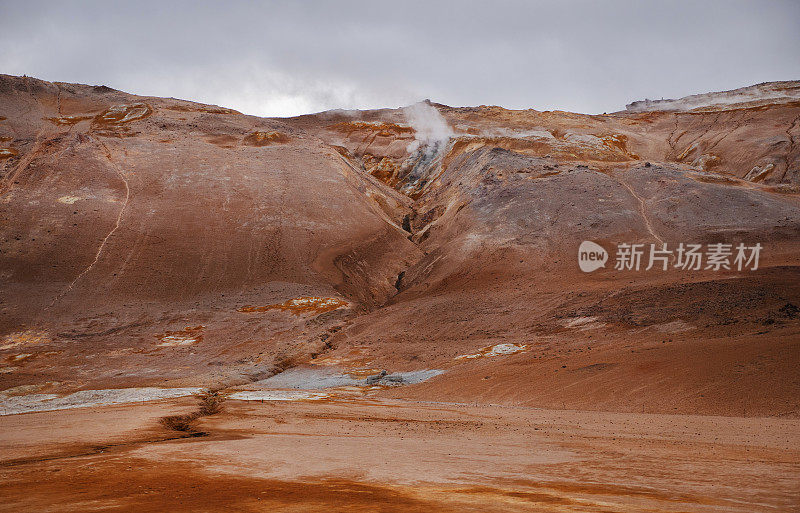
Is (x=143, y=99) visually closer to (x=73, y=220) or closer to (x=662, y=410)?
(x=73, y=220)

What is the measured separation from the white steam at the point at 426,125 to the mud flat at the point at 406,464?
1902 inches

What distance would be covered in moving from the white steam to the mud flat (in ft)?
158

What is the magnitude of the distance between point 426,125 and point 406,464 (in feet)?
196

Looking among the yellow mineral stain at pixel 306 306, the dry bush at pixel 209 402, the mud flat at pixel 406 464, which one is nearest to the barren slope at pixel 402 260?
the yellow mineral stain at pixel 306 306

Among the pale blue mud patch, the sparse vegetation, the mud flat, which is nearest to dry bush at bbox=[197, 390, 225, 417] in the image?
the sparse vegetation

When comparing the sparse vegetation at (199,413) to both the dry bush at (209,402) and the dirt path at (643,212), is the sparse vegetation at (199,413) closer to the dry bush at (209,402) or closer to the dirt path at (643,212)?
the dry bush at (209,402)

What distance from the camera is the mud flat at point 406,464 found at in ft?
15.8

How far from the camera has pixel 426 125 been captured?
63.6 metres

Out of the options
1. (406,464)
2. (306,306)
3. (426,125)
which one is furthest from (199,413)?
(426,125)

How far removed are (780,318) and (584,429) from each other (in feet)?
33.8

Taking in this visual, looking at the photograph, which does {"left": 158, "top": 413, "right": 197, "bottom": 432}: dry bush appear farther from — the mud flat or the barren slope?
the barren slope

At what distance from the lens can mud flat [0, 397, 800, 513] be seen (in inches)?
190

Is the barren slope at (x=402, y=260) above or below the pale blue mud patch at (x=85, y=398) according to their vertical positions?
above

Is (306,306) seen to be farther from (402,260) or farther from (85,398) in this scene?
(85,398)
